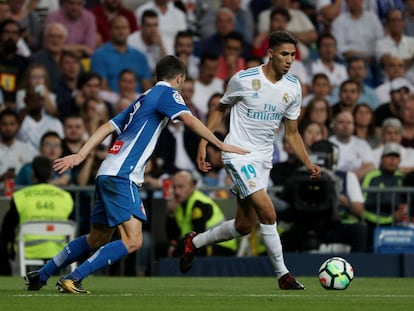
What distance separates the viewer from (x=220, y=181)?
18.6 m

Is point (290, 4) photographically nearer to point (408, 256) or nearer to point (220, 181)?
point (220, 181)

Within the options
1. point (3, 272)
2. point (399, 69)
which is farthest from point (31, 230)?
point (399, 69)

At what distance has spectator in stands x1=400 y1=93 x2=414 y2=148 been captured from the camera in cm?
1955

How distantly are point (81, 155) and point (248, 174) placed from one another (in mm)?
2523

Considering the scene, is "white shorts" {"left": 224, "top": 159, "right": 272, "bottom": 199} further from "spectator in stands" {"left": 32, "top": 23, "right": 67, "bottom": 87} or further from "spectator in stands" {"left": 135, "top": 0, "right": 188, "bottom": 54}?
"spectator in stands" {"left": 135, "top": 0, "right": 188, "bottom": 54}

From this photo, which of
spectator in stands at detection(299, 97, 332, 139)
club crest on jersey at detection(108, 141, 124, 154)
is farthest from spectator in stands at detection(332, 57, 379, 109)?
club crest on jersey at detection(108, 141, 124, 154)

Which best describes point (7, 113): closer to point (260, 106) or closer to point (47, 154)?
point (47, 154)

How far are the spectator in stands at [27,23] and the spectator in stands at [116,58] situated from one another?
116 cm

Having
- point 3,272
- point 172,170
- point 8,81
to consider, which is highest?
point 8,81

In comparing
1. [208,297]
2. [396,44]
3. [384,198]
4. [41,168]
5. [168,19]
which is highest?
[168,19]

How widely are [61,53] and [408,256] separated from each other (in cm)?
637

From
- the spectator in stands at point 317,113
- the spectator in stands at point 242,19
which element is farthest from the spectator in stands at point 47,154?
the spectator in stands at point 242,19

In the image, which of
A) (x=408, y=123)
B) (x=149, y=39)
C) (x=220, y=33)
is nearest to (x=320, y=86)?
(x=408, y=123)

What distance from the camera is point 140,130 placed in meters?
11.0
